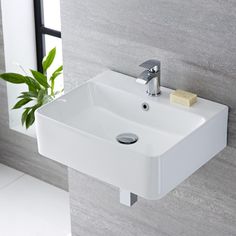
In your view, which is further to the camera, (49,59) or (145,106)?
(49,59)

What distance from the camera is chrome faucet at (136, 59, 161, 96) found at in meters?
2.57

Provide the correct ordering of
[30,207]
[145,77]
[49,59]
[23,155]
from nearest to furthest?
[145,77]
[49,59]
[30,207]
[23,155]

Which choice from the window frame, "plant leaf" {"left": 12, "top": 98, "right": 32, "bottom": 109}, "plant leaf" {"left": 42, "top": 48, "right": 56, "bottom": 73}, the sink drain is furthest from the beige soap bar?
the window frame

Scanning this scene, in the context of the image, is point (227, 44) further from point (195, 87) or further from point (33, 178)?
point (33, 178)

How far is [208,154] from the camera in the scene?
8.45ft

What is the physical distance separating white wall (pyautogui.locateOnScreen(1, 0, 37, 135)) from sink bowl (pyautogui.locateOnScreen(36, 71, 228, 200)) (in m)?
1.06

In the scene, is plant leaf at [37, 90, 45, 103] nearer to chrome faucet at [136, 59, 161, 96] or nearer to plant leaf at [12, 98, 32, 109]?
plant leaf at [12, 98, 32, 109]

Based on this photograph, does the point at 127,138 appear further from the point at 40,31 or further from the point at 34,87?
the point at 40,31

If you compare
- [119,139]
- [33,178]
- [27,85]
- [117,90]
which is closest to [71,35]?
[117,90]

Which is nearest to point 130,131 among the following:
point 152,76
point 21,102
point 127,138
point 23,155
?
point 127,138

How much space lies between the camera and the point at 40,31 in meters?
3.85

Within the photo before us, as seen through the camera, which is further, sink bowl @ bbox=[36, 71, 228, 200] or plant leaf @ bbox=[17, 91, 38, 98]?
plant leaf @ bbox=[17, 91, 38, 98]

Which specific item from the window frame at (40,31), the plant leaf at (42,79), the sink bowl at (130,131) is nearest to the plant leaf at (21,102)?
the plant leaf at (42,79)

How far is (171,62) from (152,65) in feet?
0.35
